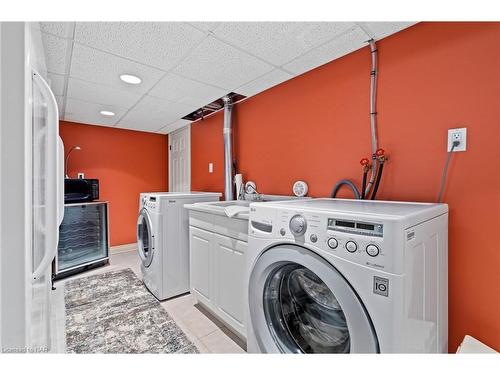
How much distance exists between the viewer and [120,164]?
11.9 ft

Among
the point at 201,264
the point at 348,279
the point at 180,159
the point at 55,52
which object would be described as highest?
the point at 55,52

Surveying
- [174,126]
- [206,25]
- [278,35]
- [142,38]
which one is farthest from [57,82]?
[278,35]

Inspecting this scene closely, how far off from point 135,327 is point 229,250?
3.30ft

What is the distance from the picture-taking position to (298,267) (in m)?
1.04

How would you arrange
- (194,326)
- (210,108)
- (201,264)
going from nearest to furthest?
Result: (194,326), (201,264), (210,108)

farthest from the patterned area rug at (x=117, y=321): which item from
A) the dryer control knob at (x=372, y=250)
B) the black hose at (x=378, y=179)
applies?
the black hose at (x=378, y=179)

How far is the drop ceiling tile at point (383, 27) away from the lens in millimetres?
1273

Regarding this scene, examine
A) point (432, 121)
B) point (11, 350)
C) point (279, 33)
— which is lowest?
point (11, 350)

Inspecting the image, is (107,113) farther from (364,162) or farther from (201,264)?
(364,162)

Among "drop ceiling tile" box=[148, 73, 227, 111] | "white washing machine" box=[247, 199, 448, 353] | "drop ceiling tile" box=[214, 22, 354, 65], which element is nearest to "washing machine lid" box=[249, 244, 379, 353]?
"white washing machine" box=[247, 199, 448, 353]

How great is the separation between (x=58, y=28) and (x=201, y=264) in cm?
179

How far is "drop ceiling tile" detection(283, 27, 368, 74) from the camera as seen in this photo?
A: 4.53ft

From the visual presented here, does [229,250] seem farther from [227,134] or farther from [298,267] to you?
[227,134]
